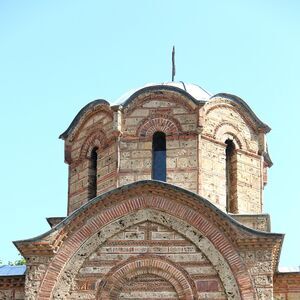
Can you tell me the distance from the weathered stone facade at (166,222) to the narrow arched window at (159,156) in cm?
17

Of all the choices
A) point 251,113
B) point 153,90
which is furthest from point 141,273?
point 251,113

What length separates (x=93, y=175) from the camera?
19656 millimetres

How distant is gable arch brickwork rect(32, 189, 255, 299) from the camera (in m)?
16.6

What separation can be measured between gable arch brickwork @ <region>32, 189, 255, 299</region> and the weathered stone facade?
0.02 meters

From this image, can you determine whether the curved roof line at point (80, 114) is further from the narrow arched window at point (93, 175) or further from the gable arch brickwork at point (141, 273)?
the gable arch brickwork at point (141, 273)

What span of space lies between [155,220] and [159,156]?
6.98ft

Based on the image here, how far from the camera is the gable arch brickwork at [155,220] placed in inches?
655

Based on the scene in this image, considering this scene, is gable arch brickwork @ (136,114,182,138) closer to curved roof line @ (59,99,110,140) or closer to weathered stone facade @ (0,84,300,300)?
weathered stone facade @ (0,84,300,300)

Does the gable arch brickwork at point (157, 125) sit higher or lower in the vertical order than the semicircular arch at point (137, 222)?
higher

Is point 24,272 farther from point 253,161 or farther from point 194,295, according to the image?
point 253,161

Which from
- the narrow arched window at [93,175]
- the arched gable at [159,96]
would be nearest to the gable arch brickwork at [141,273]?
the narrow arched window at [93,175]

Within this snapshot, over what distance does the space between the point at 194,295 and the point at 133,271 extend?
1.30 metres

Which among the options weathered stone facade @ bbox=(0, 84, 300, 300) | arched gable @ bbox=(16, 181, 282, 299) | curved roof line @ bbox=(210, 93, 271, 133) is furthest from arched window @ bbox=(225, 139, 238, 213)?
arched gable @ bbox=(16, 181, 282, 299)

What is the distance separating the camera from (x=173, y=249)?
1702cm
